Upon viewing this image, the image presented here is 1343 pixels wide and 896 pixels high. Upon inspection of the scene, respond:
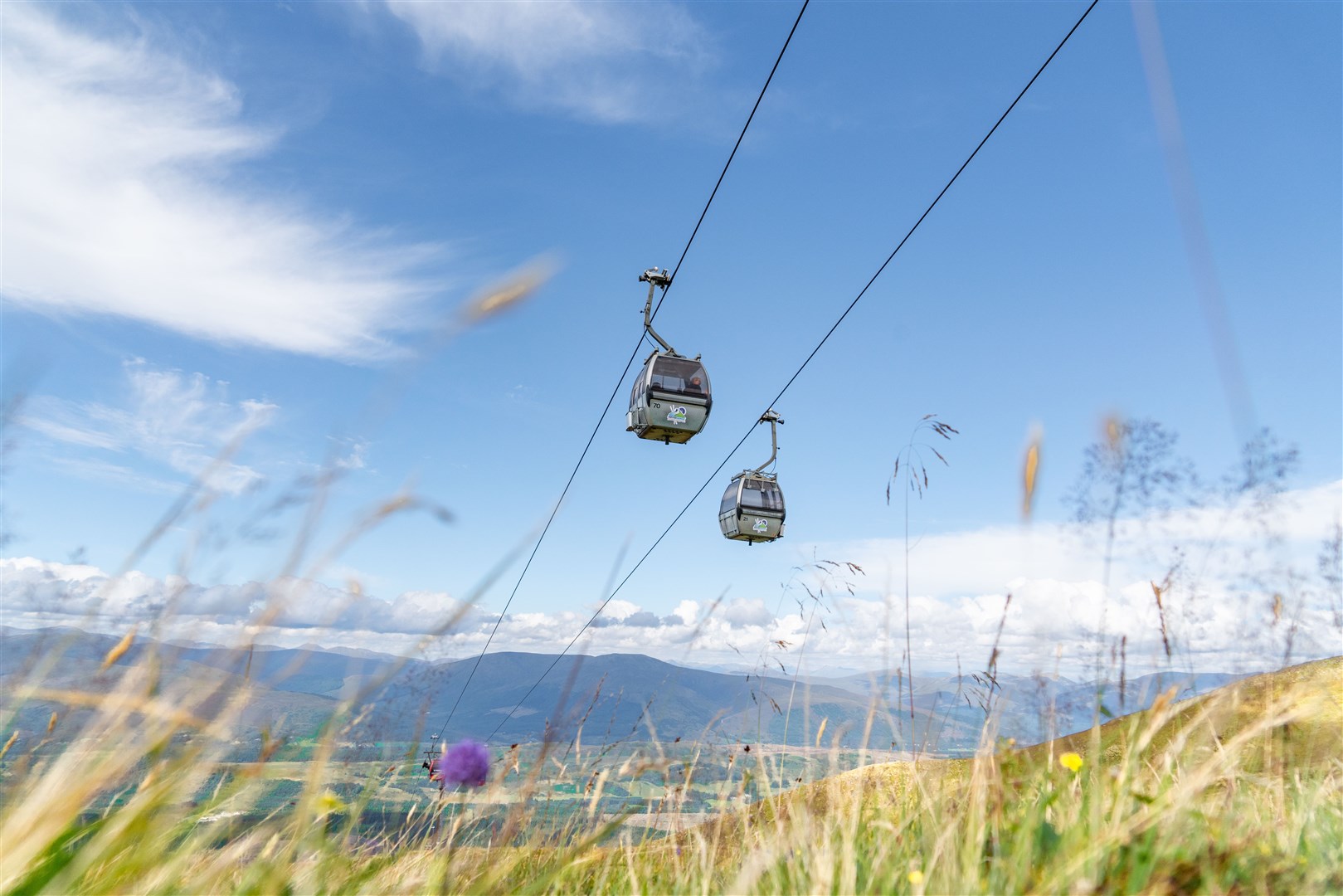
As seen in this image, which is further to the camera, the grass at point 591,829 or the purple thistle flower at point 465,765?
the purple thistle flower at point 465,765

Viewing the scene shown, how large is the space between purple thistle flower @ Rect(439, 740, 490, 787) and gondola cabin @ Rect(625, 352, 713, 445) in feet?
30.8

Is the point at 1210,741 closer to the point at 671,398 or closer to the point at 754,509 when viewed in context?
the point at 671,398

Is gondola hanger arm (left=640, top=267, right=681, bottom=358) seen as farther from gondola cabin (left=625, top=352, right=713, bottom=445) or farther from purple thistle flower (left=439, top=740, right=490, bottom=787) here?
purple thistle flower (left=439, top=740, right=490, bottom=787)

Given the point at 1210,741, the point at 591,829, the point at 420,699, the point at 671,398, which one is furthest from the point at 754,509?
the point at 420,699

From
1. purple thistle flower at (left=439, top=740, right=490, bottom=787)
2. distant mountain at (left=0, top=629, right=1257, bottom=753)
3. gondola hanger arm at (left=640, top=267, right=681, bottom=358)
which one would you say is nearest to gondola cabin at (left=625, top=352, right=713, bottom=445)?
gondola hanger arm at (left=640, top=267, right=681, bottom=358)

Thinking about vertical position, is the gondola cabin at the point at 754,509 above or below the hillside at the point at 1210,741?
above

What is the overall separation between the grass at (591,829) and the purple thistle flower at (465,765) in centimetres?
17

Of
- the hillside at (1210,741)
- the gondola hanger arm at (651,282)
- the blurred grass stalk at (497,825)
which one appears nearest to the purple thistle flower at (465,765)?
the blurred grass stalk at (497,825)

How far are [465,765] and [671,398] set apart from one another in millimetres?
9598

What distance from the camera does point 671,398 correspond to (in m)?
11.1

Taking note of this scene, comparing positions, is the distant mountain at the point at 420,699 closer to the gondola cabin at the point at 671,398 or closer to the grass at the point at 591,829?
the grass at the point at 591,829

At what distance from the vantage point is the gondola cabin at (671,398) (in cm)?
1106

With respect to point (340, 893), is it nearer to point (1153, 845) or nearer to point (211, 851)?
point (211, 851)

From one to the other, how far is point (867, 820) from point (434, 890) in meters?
1.25
